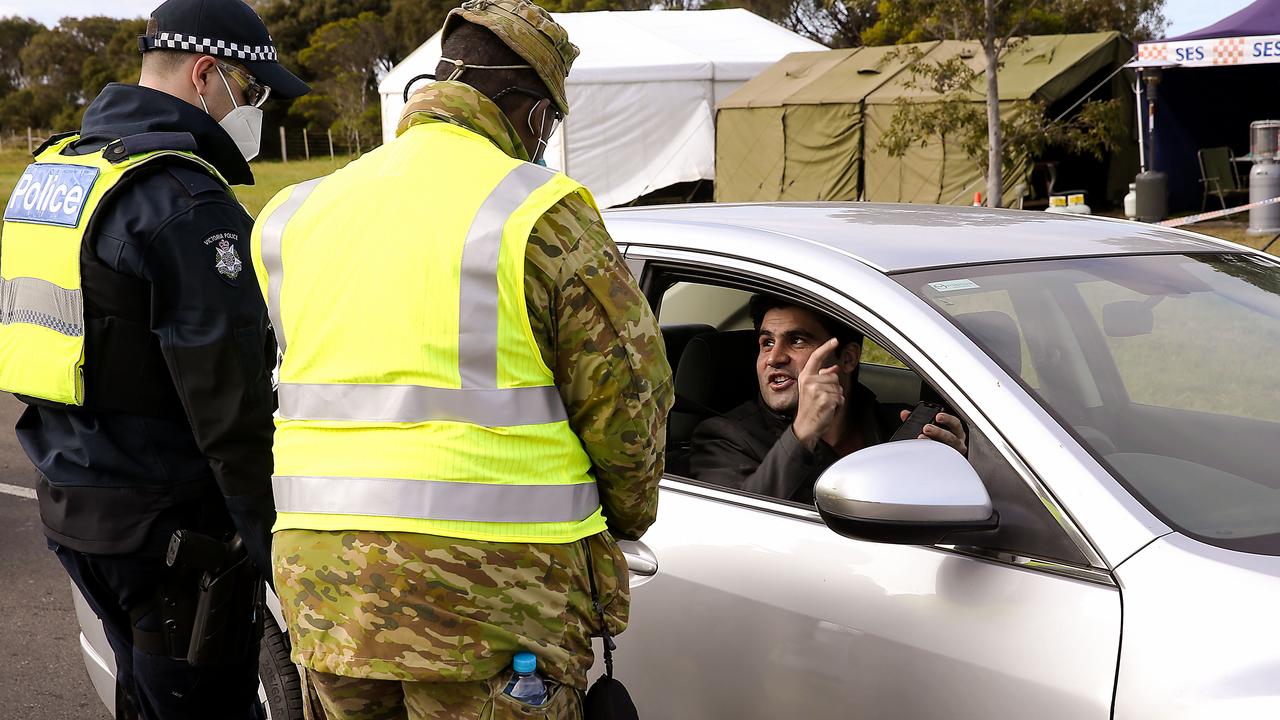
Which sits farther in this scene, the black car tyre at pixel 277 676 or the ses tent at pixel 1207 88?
the ses tent at pixel 1207 88

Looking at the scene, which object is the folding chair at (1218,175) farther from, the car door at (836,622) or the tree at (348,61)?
the tree at (348,61)

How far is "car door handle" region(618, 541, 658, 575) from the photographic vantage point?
2561 mm

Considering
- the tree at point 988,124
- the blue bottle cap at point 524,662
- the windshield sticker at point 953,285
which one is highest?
the tree at point 988,124

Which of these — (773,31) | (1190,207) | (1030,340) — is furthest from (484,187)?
(773,31)

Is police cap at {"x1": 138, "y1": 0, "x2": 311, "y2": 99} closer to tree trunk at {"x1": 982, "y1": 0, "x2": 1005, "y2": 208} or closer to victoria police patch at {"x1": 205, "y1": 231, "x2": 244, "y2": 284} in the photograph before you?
victoria police patch at {"x1": 205, "y1": 231, "x2": 244, "y2": 284}

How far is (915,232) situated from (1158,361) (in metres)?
0.58

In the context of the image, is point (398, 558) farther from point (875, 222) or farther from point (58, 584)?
point (58, 584)

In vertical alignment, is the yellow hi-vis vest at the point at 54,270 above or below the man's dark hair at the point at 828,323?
above

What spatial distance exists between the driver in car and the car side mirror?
0.55m

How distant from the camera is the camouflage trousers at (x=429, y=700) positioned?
6.03 feet

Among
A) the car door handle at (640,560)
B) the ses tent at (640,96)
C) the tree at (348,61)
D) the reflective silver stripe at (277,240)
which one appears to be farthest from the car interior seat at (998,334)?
the tree at (348,61)

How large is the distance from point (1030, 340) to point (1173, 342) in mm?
417

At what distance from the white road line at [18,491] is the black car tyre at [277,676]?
4.14 meters

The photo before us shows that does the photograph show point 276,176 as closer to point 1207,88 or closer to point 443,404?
point 1207,88
